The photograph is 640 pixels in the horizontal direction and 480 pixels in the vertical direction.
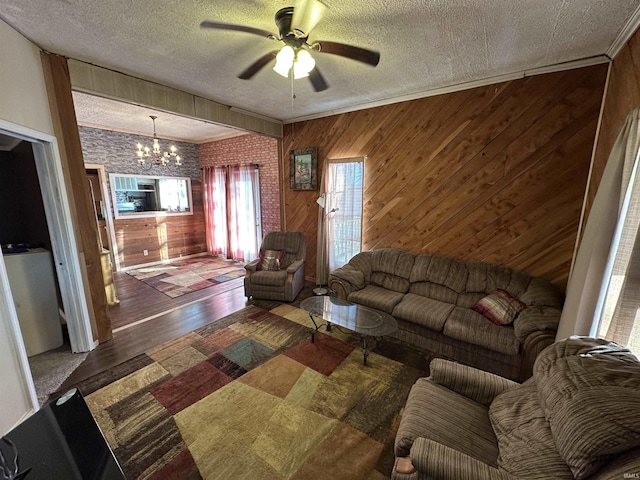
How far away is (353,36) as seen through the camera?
79.4 inches

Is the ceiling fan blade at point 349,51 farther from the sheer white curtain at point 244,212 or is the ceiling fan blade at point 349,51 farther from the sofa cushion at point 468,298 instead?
the sheer white curtain at point 244,212

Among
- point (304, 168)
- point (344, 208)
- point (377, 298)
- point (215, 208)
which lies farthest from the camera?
point (215, 208)

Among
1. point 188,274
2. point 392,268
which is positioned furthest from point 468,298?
point 188,274

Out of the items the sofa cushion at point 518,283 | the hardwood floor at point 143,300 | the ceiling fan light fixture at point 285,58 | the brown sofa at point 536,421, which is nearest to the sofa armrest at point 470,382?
the brown sofa at point 536,421

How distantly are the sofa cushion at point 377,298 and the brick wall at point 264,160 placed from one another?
9.09ft

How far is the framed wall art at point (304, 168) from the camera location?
431 centimetres

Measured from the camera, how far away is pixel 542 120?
2602 mm

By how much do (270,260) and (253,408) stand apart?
240 centimetres

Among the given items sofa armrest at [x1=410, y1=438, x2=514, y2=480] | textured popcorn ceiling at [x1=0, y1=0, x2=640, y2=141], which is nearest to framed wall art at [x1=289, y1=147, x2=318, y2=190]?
textured popcorn ceiling at [x1=0, y1=0, x2=640, y2=141]

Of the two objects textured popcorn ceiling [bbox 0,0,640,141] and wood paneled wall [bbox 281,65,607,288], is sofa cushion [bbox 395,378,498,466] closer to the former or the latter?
wood paneled wall [bbox 281,65,607,288]

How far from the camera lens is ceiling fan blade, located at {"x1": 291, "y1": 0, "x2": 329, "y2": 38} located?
148 cm

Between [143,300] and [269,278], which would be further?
[143,300]

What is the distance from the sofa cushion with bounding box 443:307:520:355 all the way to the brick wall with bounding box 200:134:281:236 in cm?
379

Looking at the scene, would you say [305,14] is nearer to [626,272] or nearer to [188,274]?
[626,272]
